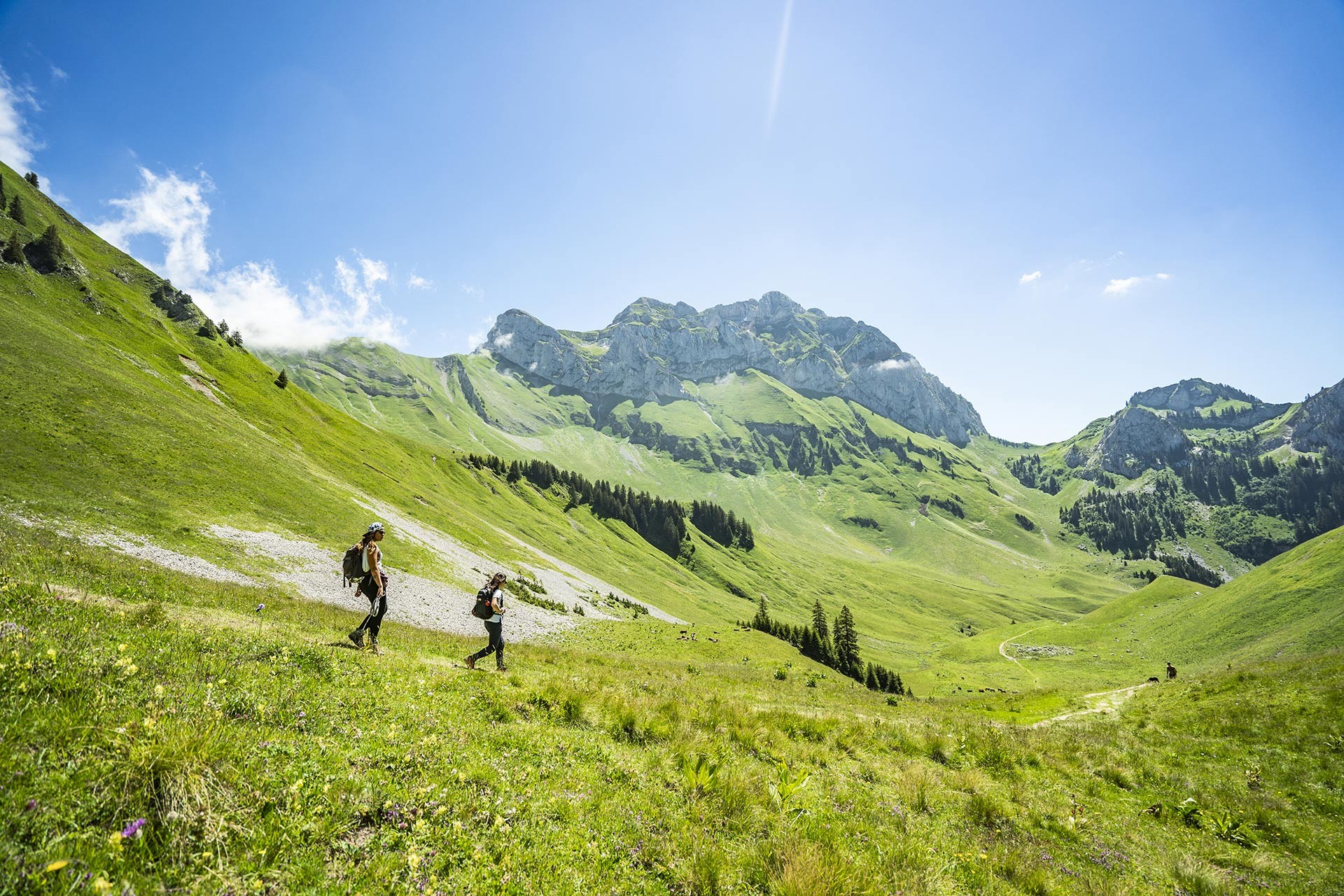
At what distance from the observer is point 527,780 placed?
Result: 26.0 ft

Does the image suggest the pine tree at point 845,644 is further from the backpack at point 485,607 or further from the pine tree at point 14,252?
the pine tree at point 14,252

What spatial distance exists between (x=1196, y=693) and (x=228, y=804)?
35137 millimetres

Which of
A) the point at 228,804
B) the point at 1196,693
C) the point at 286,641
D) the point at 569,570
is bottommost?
the point at 569,570

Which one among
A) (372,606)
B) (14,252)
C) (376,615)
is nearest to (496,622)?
(376,615)

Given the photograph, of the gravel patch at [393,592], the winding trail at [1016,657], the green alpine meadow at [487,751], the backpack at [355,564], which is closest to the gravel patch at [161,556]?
the green alpine meadow at [487,751]

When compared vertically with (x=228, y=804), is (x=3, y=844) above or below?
above

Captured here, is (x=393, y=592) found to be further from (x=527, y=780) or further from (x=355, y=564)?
(x=527, y=780)

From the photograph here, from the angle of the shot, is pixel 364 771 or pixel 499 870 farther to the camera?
pixel 364 771

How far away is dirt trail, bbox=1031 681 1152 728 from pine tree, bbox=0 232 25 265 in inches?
5015

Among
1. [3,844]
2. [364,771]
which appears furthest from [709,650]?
[3,844]

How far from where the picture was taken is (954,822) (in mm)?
10562

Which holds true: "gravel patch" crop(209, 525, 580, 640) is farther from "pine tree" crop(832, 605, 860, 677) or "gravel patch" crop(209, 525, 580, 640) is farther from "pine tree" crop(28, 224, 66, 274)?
"pine tree" crop(28, 224, 66, 274)

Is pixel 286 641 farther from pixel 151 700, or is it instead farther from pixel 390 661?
pixel 151 700

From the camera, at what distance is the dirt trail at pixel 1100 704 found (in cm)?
2609
